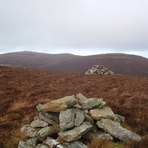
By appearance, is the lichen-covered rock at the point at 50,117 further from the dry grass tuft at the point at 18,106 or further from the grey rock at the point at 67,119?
the dry grass tuft at the point at 18,106

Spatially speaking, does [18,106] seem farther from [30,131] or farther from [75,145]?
[75,145]

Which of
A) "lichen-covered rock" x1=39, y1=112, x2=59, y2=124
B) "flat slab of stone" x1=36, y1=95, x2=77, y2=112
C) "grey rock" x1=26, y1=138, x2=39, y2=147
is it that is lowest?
"grey rock" x1=26, y1=138, x2=39, y2=147

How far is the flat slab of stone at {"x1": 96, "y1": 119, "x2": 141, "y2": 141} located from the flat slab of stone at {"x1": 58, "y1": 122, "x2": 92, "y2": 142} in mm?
784

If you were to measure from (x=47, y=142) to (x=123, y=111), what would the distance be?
18.6ft

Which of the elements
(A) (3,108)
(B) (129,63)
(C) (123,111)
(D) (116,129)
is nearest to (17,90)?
(A) (3,108)

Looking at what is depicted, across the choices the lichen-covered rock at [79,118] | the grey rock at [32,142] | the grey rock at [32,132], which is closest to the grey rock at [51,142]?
the grey rock at [32,142]

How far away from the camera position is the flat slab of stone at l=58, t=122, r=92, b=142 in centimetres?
609

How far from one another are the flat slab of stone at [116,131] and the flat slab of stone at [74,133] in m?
0.78

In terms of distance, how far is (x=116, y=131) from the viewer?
6691 mm

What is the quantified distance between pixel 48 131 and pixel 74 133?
1145 mm

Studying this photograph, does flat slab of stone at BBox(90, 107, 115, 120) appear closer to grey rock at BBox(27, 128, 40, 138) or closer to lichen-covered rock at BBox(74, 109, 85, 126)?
lichen-covered rock at BBox(74, 109, 85, 126)

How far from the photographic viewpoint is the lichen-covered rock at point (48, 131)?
6.54 m

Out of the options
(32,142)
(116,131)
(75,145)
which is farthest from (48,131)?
(116,131)

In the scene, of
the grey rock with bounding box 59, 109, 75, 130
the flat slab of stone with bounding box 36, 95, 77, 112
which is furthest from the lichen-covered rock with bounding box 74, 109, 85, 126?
the flat slab of stone with bounding box 36, 95, 77, 112
